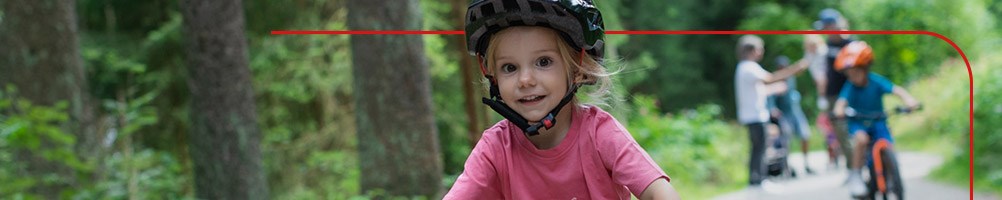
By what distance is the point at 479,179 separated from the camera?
9.97 feet

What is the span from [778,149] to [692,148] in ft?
10.3

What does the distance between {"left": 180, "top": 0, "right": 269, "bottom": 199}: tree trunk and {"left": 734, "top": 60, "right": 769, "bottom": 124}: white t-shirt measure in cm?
451

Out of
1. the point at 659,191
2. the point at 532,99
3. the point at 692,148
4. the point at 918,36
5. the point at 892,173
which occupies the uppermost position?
the point at 918,36

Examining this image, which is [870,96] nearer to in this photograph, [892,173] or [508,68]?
[892,173]

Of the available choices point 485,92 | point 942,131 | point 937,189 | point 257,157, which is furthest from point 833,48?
point 485,92

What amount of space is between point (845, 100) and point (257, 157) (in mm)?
4855

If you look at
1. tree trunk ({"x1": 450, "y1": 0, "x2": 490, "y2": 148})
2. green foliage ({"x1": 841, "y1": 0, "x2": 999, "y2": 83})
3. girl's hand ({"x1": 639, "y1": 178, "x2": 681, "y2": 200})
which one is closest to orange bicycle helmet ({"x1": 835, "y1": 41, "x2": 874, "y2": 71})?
girl's hand ({"x1": 639, "y1": 178, "x2": 681, "y2": 200})

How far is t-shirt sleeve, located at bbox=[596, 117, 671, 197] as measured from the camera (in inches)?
112

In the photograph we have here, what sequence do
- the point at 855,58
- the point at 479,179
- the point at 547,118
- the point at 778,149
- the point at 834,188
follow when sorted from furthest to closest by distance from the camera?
the point at 778,149
the point at 834,188
the point at 855,58
the point at 479,179
the point at 547,118

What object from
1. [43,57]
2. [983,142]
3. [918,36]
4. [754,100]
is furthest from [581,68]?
[918,36]

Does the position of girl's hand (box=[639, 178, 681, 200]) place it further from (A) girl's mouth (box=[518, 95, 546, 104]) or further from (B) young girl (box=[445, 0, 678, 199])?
(A) girl's mouth (box=[518, 95, 546, 104])

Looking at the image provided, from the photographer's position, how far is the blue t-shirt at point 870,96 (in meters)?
9.11

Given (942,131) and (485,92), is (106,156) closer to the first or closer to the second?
(485,92)

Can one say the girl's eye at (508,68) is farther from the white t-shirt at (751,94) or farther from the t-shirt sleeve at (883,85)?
the white t-shirt at (751,94)
